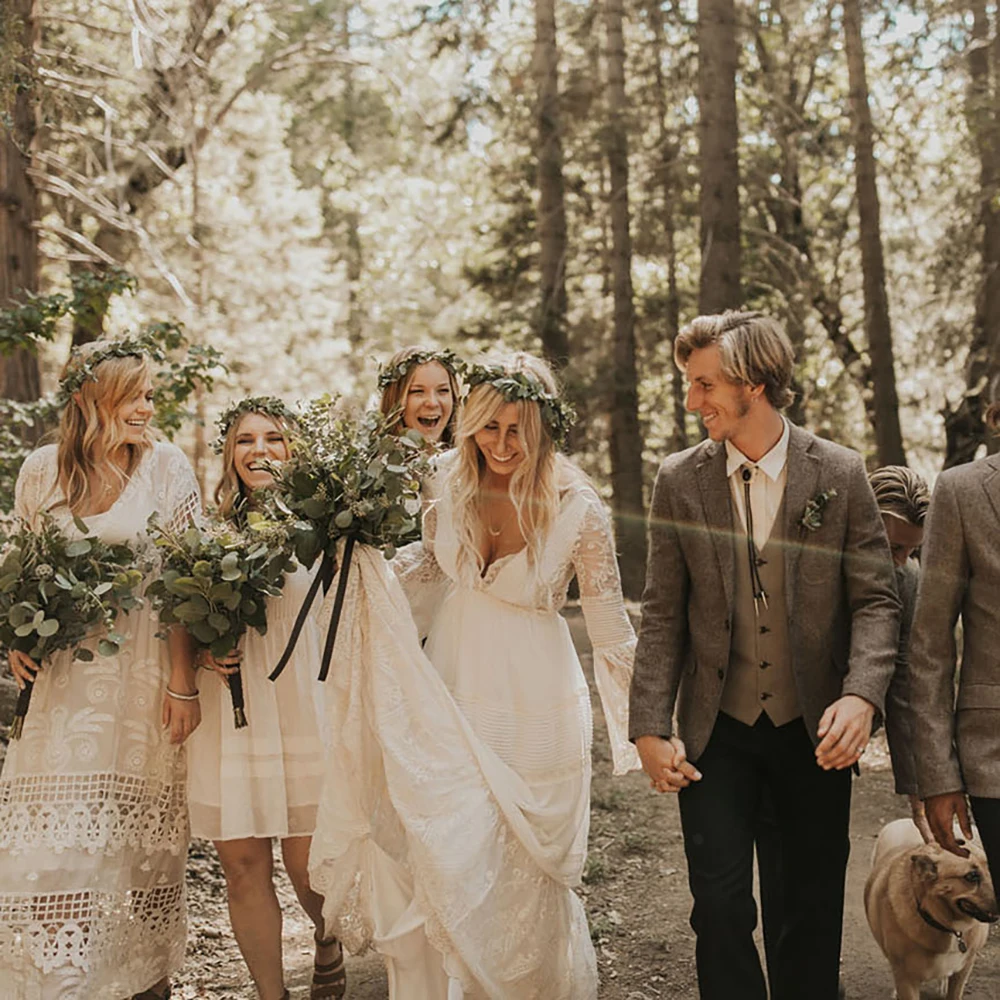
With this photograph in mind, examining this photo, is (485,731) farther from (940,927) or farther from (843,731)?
(940,927)

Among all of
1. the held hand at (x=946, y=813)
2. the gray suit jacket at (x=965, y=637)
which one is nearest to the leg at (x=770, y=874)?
the held hand at (x=946, y=813)

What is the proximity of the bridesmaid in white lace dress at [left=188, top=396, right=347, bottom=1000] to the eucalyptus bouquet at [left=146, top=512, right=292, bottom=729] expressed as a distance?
135mm

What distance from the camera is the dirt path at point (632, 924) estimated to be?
558 centimetres

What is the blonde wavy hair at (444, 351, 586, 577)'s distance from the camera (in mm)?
4691

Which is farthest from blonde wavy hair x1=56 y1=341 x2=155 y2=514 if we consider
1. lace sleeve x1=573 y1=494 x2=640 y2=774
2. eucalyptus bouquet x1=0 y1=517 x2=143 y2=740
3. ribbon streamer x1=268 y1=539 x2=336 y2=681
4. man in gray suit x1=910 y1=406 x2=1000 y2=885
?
man in gray suit x1=910 y1=406 x2=1000 y2=885

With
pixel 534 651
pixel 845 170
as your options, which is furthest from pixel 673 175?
pixel 534 651

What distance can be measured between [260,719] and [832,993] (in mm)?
2391

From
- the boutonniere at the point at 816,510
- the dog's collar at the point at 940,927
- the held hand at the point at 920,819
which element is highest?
the boutonniere at the point at 816,510

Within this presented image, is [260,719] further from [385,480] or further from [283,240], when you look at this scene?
[283,240]

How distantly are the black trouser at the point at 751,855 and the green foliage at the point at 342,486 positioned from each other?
1453mm

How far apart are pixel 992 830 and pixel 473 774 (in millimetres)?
1798

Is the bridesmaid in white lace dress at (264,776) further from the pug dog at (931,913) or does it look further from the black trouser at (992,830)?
the black trouser at (992,830)

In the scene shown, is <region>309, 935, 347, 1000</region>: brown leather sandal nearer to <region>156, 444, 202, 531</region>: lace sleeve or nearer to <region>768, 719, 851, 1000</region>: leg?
<region>156, 444, 202, 531</region>: lace sleeve

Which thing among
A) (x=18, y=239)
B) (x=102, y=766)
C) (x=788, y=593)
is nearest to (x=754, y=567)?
(x=788, y=593)
